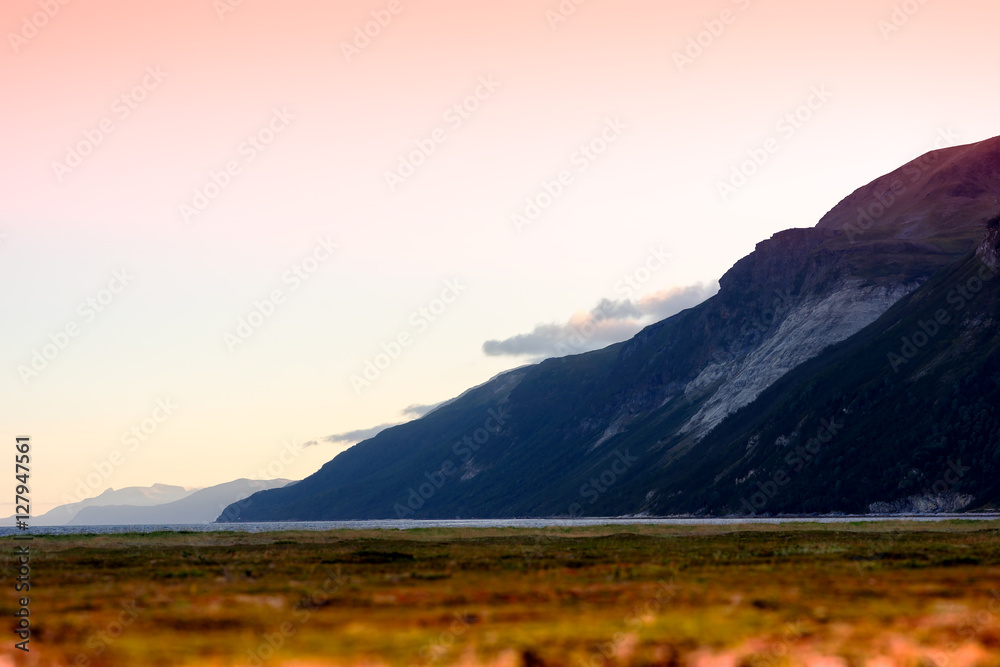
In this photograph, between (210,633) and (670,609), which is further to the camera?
(670,609)

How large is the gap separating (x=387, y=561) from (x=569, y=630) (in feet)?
77.3

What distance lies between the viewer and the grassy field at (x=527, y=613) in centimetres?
2389

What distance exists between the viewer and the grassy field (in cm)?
2389

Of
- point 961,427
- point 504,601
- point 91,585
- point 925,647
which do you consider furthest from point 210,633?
point 961,427

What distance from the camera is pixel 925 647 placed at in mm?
24594

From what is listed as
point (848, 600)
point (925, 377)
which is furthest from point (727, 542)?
point (925, 377)

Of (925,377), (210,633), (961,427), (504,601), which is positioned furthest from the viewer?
(925,377)

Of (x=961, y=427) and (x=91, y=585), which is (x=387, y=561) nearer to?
(x=91, y=585)

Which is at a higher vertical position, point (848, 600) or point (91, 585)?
point (91, 585)

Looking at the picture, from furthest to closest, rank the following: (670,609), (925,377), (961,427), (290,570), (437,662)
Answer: (925,377), (961,427), (290,570), (670,609), (437,662)

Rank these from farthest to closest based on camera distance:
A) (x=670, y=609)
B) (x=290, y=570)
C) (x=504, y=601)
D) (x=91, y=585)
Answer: (x=290, y=570) < (x=91, y=585) < (x=504, y=601) < (x=670, y=609)

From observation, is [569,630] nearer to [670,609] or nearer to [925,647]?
[670,609]

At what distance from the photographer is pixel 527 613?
2825 centimetres

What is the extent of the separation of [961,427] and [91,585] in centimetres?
17935
